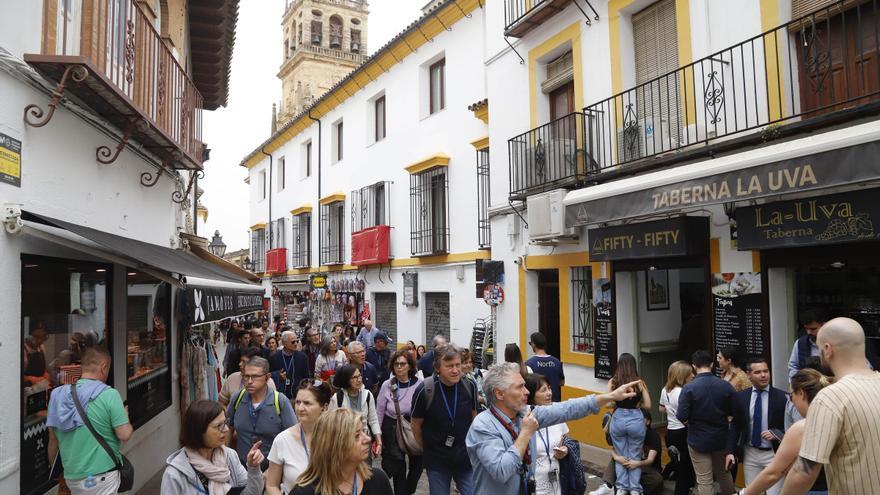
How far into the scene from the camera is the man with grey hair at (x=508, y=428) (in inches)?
130

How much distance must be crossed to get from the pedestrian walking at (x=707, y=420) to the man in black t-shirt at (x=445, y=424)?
2384 mm

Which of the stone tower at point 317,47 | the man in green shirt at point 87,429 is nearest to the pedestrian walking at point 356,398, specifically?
the man in green shirt at point 87,429

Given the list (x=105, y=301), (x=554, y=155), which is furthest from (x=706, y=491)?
(x=105, y=301)

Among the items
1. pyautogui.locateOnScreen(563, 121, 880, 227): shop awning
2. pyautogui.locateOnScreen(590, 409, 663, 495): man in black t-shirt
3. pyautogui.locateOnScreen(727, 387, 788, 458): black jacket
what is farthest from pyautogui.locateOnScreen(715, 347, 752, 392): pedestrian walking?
pyautogui.locateOnScreen(563, 121, 880, 227): shop awning

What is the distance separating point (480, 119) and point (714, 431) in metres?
9.49

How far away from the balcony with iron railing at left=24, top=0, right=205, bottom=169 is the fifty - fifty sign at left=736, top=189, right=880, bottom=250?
257 inches

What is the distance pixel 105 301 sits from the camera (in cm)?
661

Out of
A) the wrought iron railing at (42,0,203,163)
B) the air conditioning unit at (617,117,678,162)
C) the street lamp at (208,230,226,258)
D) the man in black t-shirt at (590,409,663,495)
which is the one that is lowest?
the man in black t-shirt at (590,409,663,495)

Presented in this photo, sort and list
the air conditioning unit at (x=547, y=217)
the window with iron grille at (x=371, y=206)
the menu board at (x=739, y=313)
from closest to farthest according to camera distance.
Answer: the menu board at (x=739, y=313) < the air conditioning unit at (x=547, y=217) < the window with iron grille at (x=371, y=206)

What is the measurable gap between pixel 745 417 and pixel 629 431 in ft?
3.68

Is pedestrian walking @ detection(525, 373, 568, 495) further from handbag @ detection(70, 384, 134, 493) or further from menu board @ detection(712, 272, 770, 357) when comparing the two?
menu board @ detection(712, 272, 770, 357)

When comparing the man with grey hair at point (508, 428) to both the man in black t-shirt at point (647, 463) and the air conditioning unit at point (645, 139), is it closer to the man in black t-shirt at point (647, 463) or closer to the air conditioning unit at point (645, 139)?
the man in black t-shirt at point (647, 463)

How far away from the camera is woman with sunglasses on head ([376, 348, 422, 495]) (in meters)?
5.82

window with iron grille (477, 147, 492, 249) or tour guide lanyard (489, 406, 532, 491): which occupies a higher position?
window with iron grille (477, 147, 492, 249)
